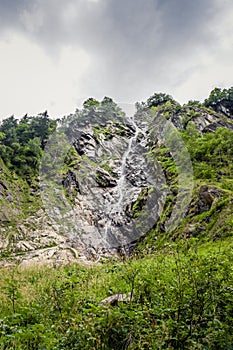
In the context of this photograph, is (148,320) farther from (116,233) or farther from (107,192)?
(107,192)

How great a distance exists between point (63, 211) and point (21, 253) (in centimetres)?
591

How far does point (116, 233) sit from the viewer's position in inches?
725

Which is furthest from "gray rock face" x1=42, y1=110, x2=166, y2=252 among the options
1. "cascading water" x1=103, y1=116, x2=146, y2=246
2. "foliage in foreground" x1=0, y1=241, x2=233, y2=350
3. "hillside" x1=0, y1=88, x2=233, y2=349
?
"foliage in foreground" x1=0, y1=241, x2=233, y2=350

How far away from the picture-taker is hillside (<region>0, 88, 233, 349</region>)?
8.82ft

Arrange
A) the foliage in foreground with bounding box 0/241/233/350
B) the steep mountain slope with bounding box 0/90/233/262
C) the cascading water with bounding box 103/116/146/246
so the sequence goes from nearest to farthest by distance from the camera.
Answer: the foliage in foreground with bounding box 0/241/233/350 → the steep mountain slope with bounding box 0/90/233/262 → the cascading water with bounding box 103/116/146/246

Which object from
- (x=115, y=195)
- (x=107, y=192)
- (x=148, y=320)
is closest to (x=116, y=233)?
(x=115, y=195)

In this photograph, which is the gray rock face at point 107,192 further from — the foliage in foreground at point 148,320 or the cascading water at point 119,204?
the foliage in foreground at point 148,320

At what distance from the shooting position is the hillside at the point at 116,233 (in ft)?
8.82

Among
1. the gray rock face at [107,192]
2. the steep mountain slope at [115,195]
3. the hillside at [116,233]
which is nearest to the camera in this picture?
the hillside at [116,233]

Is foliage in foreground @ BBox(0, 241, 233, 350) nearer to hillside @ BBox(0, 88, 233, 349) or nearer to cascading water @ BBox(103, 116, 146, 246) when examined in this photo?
hillside @ BBox(0, 88, 233, 349)

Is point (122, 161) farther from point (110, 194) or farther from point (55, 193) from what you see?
point (55, 193)

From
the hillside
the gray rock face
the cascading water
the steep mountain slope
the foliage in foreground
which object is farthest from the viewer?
the cascading water

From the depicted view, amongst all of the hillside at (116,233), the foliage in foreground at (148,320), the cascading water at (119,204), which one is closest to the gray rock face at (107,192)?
the cascading water at (119,204)

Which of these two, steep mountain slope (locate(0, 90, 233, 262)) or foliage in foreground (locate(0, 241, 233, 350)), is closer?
foliage in foreground (locate(0, 241, 233, 350))
